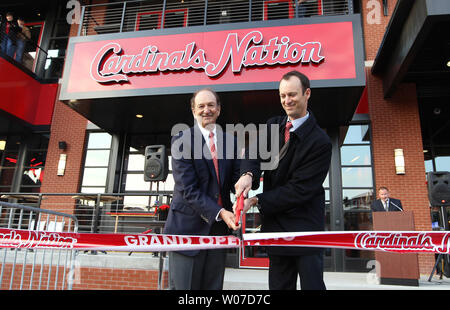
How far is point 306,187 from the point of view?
1.84m

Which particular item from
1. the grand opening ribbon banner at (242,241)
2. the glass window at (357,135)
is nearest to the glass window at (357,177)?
the glass window at (357,135)

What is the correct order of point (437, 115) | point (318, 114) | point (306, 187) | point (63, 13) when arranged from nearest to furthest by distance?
point (306, 187), point (318, 114), point (437, 115), point (63, 13)

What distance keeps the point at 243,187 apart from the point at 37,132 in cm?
1020

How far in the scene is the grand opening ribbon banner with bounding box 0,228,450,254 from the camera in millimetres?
1830

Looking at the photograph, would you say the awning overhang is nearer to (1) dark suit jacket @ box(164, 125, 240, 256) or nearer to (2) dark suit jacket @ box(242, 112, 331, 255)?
(2) dark suit jacket @ box(242, 112, 331, 255)

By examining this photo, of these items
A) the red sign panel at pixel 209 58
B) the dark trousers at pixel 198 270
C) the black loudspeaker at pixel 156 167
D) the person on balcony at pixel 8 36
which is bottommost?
the dark trousers at pixel 198 270

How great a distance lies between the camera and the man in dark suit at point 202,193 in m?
1.86

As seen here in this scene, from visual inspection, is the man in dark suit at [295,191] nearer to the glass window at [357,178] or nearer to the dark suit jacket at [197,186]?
the dark suit jacket at [197,186]

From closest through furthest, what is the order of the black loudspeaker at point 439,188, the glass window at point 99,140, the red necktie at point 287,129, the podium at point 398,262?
the red necktie at point 287,129 < the podium at point 398,262 < the black loudspeaker at point 439,188 < the glass window at point 99,140

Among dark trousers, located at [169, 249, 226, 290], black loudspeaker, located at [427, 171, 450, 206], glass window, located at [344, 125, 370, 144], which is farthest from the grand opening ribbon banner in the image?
glass window, located at [344, 125, 370, 144]

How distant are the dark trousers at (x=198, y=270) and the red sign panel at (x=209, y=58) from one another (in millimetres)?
5415
